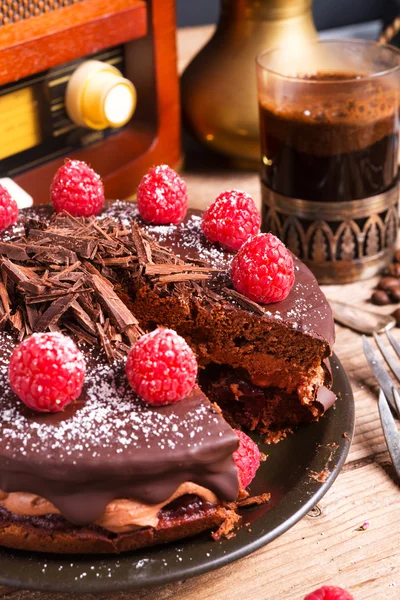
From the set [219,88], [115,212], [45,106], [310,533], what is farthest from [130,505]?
[219,88]

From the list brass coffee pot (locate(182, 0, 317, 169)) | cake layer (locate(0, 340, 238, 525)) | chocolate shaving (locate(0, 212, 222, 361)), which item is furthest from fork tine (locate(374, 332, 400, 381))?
brass coffee pot (locate(182, 0, 317, 169))

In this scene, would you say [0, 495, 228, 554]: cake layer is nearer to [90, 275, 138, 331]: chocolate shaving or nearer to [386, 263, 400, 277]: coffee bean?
[90, 275, 138, 331]: chocolate shaving

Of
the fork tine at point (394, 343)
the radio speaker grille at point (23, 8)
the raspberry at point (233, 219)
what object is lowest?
the fork tine at point (394, 343)

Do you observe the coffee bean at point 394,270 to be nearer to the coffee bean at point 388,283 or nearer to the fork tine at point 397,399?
the coffee bean at point 388,283

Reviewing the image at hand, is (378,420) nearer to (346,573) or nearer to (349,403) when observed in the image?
(349,403)

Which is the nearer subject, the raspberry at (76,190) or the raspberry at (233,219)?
the raspberry at (233,219)

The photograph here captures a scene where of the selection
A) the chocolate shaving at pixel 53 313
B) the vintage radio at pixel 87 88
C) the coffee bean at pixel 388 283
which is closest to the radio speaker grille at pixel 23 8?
the vintage radio at pixel 87 88
